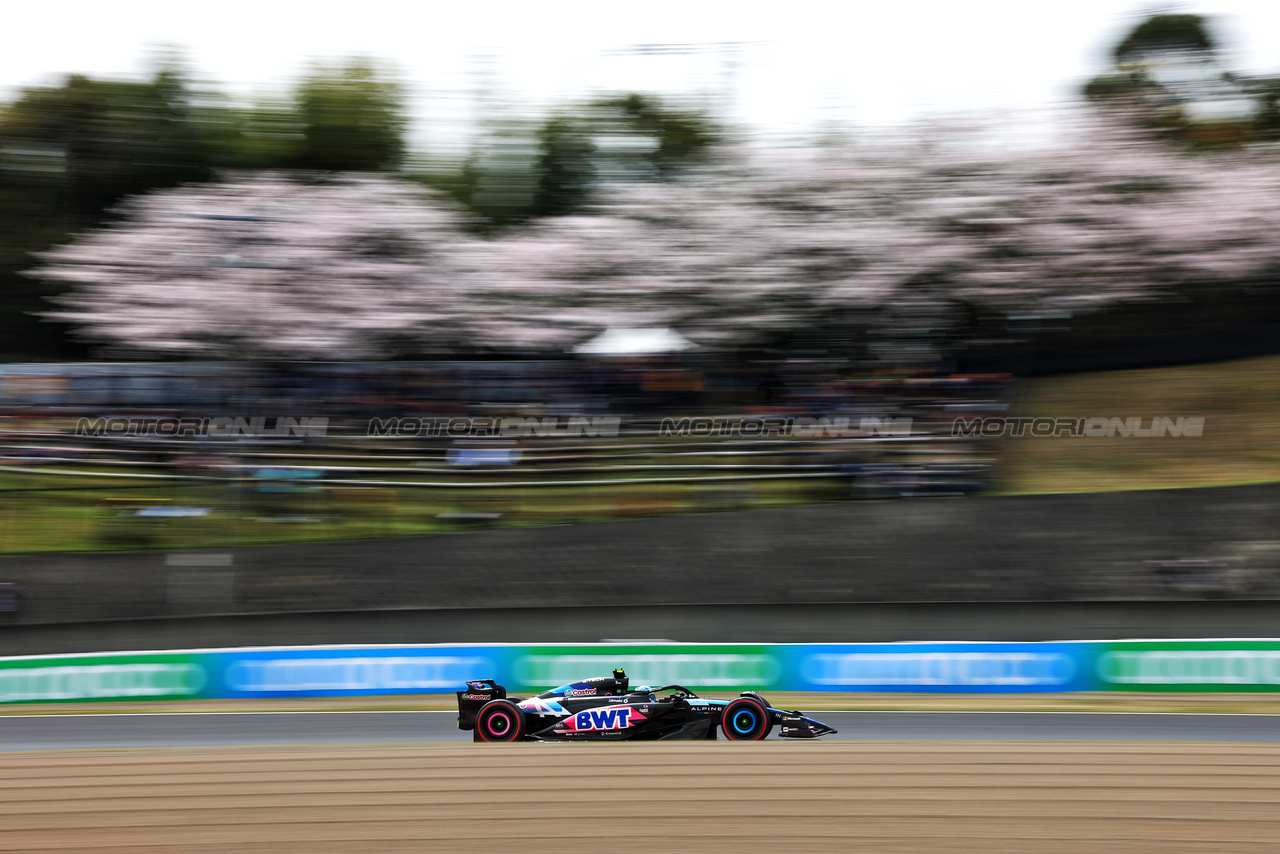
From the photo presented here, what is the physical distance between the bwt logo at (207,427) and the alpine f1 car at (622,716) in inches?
316

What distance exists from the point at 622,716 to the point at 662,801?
344 centimetres

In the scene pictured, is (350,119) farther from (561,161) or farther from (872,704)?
(872,704)

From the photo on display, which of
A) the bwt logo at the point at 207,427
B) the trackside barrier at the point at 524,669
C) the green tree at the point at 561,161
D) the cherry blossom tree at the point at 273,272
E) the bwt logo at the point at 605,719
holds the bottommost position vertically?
the trackside barrier at the point at 524,669

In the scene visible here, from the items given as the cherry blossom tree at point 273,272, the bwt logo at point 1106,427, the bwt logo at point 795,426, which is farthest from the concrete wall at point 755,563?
the cherry blossom tree at point 273,272

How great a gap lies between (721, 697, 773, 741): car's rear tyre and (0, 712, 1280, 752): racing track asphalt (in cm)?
119

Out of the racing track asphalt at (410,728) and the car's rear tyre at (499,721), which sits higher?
the car's rear tyre at (499,721)

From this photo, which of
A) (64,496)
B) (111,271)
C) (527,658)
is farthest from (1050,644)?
(111,271)

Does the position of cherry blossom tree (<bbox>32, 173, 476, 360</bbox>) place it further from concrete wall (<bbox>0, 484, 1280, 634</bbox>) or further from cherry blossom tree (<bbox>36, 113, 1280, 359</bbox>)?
concrete wall (<bbox>0, 484, 1280, 634</bbox>)

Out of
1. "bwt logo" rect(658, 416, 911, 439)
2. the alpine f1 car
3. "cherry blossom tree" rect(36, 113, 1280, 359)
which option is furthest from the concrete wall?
the alpine f1 car

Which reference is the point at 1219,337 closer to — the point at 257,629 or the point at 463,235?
the point at 463,235

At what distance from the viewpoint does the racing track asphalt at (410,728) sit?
1026cm

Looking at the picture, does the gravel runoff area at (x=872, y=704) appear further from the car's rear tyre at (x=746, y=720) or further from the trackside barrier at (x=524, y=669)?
the car's rear tyre at (x=746, y=720)

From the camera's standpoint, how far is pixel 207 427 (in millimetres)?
16656

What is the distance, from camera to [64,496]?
51.5 feet
